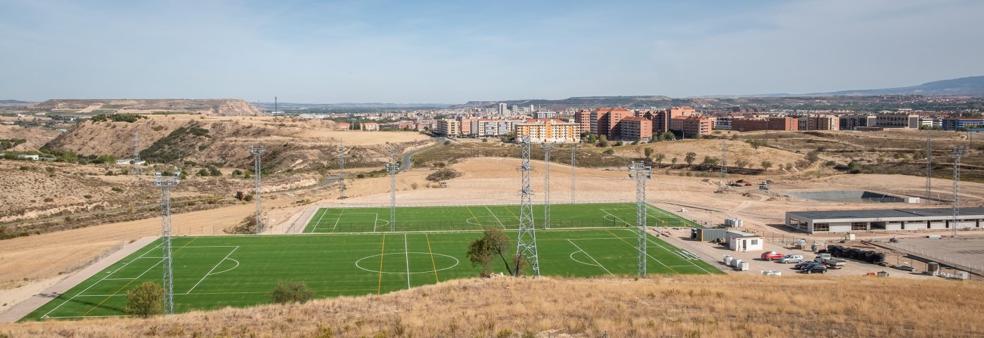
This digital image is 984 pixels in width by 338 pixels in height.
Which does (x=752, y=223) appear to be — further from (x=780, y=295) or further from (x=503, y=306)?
(x=503, y=306)

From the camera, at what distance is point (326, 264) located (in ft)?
159

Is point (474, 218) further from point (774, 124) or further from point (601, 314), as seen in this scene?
point (774, 124)

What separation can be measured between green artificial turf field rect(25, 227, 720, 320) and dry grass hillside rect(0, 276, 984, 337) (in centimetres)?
1142

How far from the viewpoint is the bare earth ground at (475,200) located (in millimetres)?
51037

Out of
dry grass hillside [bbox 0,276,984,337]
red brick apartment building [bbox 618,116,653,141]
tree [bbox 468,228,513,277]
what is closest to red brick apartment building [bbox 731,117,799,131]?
red brick apartment building [bbox 618,116,653,141]

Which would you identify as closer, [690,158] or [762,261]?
[762,261]

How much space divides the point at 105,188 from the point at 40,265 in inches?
1558

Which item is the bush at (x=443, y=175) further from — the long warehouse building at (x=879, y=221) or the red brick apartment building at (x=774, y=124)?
the red brick apartment building at (x=774, y=124)

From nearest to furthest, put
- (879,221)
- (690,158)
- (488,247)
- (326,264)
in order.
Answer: (488,247), (326,264), (879,221), (690,158)

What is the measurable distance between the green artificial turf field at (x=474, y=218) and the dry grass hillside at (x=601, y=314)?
3105 cm

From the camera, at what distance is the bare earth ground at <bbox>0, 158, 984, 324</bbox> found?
51.0 meters

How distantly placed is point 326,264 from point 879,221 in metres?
44.0

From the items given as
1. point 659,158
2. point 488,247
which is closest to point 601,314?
point 488,247

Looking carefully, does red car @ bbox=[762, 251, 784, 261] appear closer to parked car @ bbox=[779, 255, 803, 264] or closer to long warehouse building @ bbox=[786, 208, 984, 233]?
parked car @ bbox=[779, 255, 803, 264]
